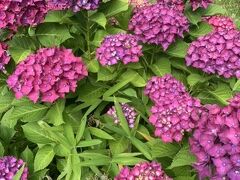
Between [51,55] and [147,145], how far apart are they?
0.77 m

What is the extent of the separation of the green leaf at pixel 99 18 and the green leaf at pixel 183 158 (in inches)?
39.3

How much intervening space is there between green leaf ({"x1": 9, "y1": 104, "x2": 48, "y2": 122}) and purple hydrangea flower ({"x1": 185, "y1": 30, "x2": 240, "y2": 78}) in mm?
975

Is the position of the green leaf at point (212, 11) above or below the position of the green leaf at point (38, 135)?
above

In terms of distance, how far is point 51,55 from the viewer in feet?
9.30

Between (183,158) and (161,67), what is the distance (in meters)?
0.83

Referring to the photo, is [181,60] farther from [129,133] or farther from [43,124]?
[43,124]

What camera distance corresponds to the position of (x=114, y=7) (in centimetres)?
333

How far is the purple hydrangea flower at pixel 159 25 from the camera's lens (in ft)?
10.2

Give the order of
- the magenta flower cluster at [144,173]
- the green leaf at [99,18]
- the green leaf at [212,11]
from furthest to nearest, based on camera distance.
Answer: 1. the green leaf at [212,11]
2. the green leaf at [99,18]
3. the magenta flower cluster at [144,173]

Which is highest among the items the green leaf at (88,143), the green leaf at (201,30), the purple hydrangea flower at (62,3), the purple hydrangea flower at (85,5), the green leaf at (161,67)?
the purple hydrangea flower at (62,3)

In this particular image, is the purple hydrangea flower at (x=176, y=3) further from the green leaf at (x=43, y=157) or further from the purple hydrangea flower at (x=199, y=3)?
the green leaf at (x=43, y=157)

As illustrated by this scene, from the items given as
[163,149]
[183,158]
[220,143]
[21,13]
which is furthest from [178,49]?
[220,143]

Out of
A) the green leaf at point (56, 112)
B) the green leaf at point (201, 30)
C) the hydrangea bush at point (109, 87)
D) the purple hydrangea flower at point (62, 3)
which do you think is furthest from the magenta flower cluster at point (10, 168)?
the green leaf at point (201, 30)

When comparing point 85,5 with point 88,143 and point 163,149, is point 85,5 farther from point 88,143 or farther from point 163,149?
point 163,149
